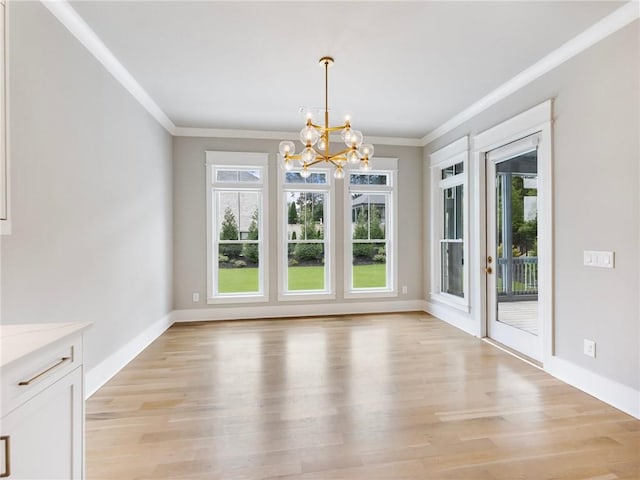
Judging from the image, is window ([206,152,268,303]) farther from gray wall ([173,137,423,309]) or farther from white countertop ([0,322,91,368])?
white countertop ([0,322,91,368])

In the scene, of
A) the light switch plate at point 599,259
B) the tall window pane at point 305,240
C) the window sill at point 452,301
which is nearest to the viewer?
the light switch plate at point 599,259

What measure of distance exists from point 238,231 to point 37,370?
427 cm

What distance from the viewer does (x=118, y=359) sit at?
3.28 meters

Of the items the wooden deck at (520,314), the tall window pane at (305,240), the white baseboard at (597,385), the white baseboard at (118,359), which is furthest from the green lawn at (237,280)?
the white baseboard at (597,385)

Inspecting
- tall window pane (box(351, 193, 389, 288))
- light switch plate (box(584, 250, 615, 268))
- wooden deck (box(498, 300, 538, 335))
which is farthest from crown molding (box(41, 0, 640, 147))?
wooden deck (box(498, 300, 538, 335))

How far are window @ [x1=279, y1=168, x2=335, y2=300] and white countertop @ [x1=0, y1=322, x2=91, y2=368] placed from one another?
13.3ft

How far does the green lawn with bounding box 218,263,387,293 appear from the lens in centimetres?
536

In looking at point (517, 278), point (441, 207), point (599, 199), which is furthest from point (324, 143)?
point (441, 207)

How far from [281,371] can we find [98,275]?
1840 millimetres

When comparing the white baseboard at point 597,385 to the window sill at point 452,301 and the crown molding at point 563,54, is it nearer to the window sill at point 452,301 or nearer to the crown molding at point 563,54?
the window sill at point 452,301

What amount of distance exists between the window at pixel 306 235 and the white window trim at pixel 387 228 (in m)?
0.27

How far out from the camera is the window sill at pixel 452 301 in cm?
455

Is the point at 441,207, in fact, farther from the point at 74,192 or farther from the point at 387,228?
the point at 74,192

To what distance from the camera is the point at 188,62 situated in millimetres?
3141
